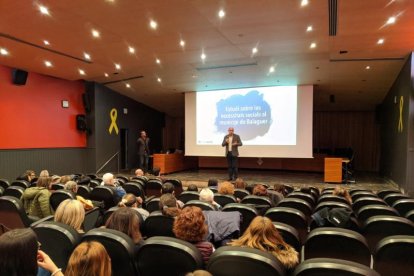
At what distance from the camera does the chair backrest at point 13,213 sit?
2.98m

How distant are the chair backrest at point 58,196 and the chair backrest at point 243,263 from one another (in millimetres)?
2545

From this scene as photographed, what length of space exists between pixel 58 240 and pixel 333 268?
5.35ft

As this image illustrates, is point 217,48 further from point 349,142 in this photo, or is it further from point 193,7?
point 349,142

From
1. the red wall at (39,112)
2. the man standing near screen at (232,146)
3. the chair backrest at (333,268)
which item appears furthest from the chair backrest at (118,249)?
the red wall at (39,112)

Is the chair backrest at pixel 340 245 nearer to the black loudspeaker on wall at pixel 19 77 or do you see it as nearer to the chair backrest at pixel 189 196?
the chair backrest at pixel 189 196

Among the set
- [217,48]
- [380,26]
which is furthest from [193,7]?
[380,26]

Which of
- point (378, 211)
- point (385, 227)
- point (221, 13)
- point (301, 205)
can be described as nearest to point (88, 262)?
point (385, 227)

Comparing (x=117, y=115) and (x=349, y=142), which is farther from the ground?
(x=117, y=115)

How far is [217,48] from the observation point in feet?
22.6

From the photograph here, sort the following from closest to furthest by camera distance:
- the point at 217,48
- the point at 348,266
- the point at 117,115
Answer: the point at 348,266 → the point at 217,48 → the point at 117,115

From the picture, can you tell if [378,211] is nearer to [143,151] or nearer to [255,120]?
[255,120]

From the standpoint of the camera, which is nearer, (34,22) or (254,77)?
(34,22)

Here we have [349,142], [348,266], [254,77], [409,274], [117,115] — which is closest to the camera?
[348,266]

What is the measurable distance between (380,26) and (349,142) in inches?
303
